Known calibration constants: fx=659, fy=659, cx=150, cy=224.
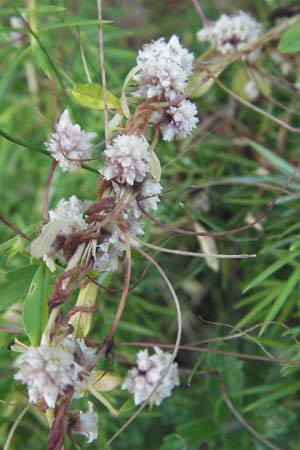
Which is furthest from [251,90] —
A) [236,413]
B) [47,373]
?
[47,373]

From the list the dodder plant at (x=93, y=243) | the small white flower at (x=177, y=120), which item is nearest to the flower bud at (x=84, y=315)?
the dodder plant at (x=93, y=243)

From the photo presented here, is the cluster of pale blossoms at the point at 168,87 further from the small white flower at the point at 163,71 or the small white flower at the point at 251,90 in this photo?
the small white flower at the point at 251,90

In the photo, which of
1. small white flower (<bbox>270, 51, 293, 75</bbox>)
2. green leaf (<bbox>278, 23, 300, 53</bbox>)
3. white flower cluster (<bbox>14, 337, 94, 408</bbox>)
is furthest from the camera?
small white flower (<bbox>270, 51, 293, 75</bbox>)

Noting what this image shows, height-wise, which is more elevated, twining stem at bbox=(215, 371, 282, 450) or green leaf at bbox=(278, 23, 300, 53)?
green leaf at bbox=(278, 23, 300, 53)

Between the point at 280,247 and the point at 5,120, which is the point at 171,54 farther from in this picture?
the point at 5,120

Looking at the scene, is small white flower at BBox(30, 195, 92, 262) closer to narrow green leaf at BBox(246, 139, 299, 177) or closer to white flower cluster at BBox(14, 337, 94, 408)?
white flower cluster at BBox(14, 337, 94, 408)

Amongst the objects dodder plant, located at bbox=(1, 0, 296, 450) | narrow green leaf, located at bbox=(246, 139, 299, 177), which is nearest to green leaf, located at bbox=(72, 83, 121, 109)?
dodder plant, located at bbox=(1, 0, 296, 450)

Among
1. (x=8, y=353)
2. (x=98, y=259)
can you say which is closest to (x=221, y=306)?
(x=8, y=353)
